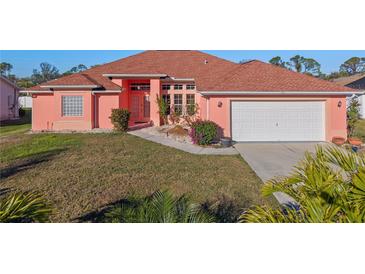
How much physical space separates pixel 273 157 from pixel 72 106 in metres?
14.0

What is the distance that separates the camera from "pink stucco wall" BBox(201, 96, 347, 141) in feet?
44.0

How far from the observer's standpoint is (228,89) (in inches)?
525

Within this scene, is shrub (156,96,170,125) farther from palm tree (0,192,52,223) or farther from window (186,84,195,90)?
palm tree (0,192,52,223)

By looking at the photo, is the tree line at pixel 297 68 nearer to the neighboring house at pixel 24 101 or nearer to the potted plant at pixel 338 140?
the neighboring house at pixel 24 101

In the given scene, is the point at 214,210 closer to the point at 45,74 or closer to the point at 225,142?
the point at 225,142

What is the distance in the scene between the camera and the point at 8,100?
2622 cm

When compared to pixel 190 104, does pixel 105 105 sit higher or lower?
lower

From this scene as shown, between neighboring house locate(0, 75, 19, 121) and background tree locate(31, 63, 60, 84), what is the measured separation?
23278 millimetres

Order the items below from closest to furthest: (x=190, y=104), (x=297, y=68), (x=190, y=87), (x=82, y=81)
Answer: (x=82, y=81) → (x=190, y=104) → (x=190, y=87) → (x=297, y=68)

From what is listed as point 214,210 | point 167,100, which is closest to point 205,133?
point 167,100

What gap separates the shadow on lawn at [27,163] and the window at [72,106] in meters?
6.81

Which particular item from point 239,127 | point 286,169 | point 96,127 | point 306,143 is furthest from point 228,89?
point 96,127
